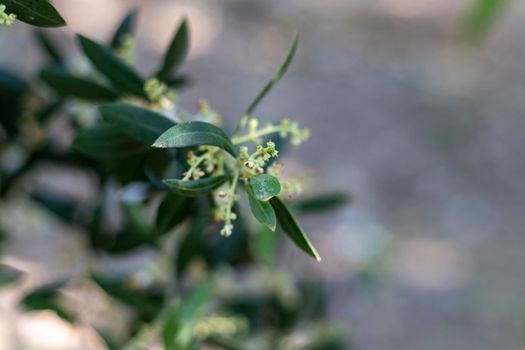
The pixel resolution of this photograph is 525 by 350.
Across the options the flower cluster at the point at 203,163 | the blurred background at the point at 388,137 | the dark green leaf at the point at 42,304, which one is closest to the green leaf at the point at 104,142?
the flower cluster at the point at 203,163

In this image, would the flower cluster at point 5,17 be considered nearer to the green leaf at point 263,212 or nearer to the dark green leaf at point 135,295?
the green leaf at point 263,212

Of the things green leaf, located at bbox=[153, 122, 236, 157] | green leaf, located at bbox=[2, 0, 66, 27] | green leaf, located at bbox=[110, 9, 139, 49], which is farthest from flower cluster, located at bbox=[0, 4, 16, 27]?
green leaf, located at bbox=[110, 9, 139, 49]

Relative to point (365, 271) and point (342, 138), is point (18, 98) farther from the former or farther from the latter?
point (342, 138)

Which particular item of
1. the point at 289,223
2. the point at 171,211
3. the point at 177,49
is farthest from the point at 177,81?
the point at 289,223

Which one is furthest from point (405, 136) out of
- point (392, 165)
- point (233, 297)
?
point (233, 297)

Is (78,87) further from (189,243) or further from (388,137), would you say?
(388,137)

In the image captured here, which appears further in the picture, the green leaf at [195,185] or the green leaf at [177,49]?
the green leaf at [177,49]

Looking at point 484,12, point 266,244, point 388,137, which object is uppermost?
point 388,137
